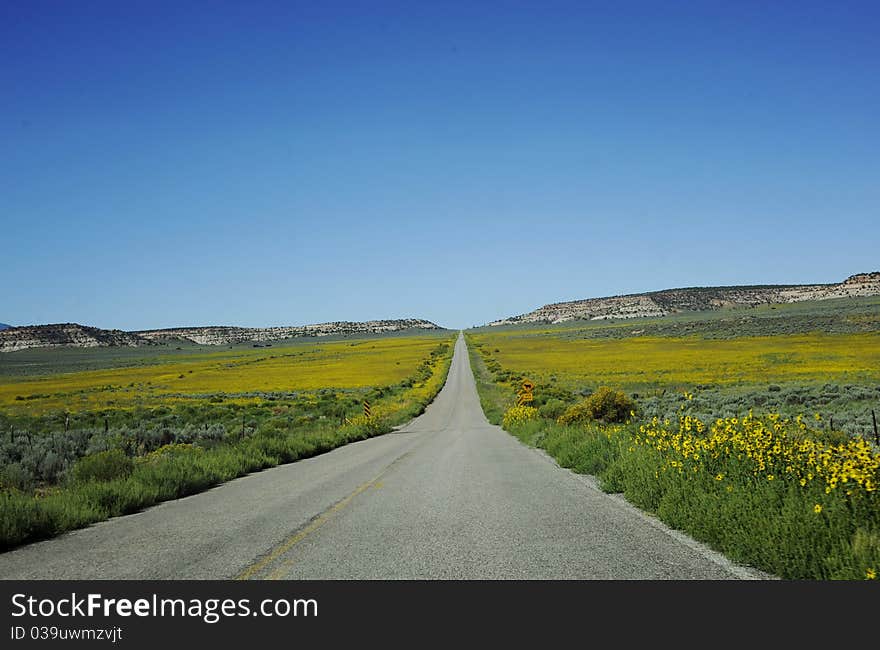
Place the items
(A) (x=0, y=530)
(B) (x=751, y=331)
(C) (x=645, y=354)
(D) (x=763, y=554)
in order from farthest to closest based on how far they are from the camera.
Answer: (B) (x=751, y=331)
(C) (x=645, y=354)
(A) (x=0, y=530)
(D) (x=763, y=554)

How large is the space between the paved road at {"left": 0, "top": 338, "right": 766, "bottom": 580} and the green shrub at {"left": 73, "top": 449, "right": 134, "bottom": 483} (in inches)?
98.1

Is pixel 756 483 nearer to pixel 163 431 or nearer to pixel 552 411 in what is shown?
pixel 552 411

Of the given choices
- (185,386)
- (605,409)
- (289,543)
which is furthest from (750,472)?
(185,386)

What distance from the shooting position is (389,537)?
8.03 metres

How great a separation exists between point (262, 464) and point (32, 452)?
32.3ft

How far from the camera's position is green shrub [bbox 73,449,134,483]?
46.2 feet

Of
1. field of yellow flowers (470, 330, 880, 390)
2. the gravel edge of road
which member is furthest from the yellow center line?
field of yellow flowers (470, 330, 880, 390)

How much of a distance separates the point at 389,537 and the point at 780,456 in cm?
507

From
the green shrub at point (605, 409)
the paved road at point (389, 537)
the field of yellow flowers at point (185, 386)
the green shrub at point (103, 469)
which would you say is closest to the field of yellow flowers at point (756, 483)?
the paved road at point (389, 537)

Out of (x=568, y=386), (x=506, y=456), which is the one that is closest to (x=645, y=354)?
(x=568, y=386)
